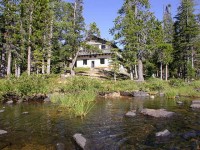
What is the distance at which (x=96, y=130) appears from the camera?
419 inches

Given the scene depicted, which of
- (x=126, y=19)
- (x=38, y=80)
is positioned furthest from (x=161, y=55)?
(x=38, y=80)

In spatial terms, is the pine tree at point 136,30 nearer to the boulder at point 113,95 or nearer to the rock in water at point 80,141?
the boulder at point 113,95

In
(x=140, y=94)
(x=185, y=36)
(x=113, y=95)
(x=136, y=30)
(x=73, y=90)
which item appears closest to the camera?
(x=73, y=90)

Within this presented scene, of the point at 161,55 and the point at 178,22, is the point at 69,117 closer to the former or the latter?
the point at 161,55

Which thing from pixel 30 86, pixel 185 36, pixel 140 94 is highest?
pixel 185 36

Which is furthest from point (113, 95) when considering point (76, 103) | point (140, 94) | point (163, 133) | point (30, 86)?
point (163, 133)

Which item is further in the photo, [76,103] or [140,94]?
[140,94]

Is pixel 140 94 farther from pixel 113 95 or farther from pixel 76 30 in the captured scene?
pixel 76 30

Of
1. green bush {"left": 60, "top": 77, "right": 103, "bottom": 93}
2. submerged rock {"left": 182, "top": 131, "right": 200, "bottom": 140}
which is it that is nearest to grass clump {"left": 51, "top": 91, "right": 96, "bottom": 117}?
green bush {"left": 60, "top": 77, "right": 103, "bottom": 93}

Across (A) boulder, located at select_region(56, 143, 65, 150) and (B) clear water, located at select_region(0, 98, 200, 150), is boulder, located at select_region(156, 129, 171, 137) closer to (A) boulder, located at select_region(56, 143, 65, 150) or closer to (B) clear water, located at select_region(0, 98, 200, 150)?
(B) clear water, located at select_region(0, 98, 200, 150)

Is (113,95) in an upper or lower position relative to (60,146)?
lower

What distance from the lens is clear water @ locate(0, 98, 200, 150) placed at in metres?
8.66

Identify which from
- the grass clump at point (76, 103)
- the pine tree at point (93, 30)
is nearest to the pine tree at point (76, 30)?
the pine tree at point (93, 30)

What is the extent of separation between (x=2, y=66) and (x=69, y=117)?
38.0 m
